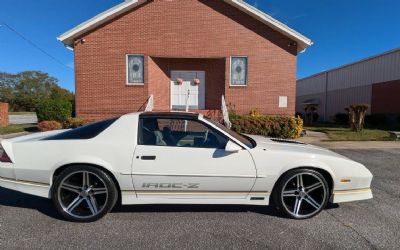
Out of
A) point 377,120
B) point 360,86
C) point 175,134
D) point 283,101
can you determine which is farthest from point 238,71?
point 360,86

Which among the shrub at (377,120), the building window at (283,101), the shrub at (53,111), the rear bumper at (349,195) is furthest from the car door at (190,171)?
the shrub at (377,120)

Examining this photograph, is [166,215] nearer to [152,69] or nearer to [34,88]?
[152,69]

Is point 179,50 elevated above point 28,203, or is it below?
above

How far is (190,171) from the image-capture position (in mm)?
3498

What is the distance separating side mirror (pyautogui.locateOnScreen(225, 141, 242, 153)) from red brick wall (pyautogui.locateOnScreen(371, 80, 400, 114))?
23.7 metres

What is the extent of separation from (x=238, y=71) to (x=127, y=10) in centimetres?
605

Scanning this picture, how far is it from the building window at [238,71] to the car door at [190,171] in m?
10.5

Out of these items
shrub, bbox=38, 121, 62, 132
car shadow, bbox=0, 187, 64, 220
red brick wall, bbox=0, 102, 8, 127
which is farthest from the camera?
red brick wall, bbox=0, 102, 8, 127

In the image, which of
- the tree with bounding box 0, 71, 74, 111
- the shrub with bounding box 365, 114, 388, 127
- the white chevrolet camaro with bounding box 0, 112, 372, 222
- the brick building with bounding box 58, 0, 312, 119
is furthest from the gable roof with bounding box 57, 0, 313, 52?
the tree with bounding box 0, 71, 74, 111

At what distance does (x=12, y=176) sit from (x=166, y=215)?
81.7 inches

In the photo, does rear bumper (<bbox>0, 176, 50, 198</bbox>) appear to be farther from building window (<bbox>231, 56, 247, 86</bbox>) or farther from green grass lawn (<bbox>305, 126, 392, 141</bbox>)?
green grass lawn (<bbox>305, 126, 392, 141</bbox>)

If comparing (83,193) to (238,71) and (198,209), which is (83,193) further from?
(238,71)

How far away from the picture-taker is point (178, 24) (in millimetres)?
13148

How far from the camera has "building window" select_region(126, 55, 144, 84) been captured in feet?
43.3
